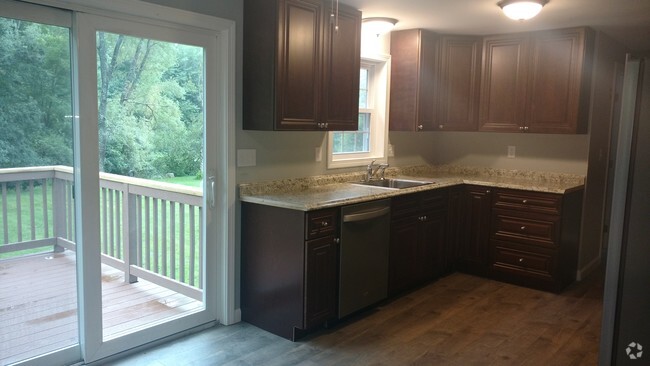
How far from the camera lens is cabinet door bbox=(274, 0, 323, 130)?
3.21 metres

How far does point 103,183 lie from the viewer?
2834 mm

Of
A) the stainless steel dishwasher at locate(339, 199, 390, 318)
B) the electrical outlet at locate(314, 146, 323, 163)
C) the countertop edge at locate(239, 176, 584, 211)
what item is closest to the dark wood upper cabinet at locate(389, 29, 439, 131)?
the countertop edge at locate(239, 176, 584, 211)

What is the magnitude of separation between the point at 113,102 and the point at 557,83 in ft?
11.9

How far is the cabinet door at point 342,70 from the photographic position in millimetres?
3566

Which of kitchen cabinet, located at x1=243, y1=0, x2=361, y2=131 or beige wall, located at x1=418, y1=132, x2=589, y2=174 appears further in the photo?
beige wall, located at x1=418, y1=132, x2=589, y2=174

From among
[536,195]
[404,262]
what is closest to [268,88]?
[404,262]

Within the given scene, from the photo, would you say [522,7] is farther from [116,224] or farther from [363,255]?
[116,224]

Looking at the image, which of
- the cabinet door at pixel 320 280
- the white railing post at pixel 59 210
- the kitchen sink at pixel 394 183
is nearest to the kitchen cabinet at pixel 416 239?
the kitchen sink at pixel 394 183

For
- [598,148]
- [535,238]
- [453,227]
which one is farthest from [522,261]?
[598,148]

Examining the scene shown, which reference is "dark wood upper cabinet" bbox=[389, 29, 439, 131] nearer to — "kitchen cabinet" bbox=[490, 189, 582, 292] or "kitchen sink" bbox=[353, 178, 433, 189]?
"kitchen sink" bbox=[353, 178, 433, 189]

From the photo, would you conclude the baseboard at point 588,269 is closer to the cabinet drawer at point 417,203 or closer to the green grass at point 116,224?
the cabinet drawer at point 417,203

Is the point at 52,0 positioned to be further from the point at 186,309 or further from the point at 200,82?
the point at 186,309

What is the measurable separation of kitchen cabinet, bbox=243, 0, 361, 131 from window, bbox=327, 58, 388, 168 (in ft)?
2.87

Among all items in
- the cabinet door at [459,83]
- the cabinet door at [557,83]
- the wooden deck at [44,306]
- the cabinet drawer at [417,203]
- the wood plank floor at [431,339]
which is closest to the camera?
the wooden deck at [44,306]
